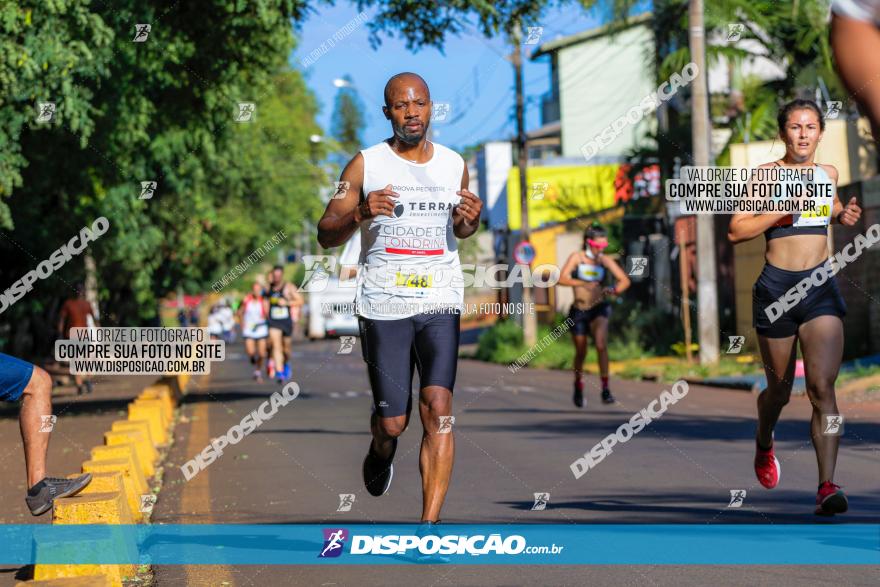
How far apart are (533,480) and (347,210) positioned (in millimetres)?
3666

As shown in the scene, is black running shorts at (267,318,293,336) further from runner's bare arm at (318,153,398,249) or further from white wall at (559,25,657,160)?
white wall at (559,25,657,160)

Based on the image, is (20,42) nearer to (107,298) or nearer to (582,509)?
(582,509)

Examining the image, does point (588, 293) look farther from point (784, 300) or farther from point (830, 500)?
point (830, 500)

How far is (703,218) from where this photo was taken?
22.9 m

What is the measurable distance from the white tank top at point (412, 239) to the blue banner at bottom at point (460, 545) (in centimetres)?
104

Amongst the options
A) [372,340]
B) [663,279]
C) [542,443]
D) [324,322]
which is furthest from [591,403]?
[324,322]

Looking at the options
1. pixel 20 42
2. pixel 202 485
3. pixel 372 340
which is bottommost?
pixel 202 485

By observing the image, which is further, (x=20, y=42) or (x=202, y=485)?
(x=20, y=42)

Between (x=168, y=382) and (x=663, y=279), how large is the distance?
1601 centimetres

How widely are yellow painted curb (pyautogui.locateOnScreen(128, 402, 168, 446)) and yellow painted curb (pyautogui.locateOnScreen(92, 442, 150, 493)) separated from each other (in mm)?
3125

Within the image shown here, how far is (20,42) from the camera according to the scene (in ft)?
50.7

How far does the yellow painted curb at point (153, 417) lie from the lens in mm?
13664

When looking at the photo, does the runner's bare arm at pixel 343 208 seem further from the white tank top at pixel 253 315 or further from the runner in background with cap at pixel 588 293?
the white tank top at pixel 253 315

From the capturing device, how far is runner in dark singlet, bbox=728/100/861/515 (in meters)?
7.23
